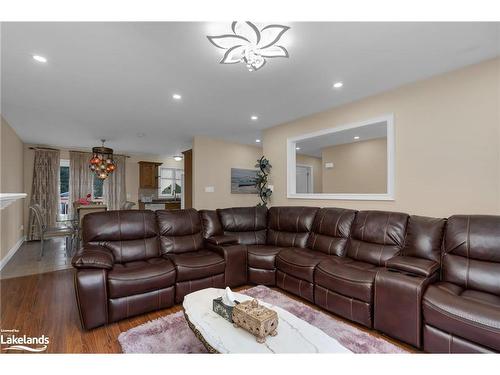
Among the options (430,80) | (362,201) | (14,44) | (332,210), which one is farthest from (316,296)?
(14,44)

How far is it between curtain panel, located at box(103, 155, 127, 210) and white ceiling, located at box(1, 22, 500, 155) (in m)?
3.06

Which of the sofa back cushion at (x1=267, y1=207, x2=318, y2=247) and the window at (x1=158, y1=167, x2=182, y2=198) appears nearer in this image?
the sofa back cushion at (x1=267, y1=207, x2=318, y2=247)

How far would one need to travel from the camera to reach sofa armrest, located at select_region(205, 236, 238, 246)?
3.18m

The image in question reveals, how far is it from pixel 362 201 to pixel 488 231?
1.47m

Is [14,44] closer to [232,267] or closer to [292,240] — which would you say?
[232,267]

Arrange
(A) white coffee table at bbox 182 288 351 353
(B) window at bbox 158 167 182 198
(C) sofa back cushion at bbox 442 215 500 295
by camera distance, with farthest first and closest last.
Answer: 1. (B) window at bbox 158 167 182 198
2. (C) sofa back cushion at bbox 442 215 500 295
3. (A) white coffee table at bbox 182 288 351 353

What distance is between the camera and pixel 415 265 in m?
2.05

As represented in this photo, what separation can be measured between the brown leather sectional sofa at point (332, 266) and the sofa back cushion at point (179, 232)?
0.04ft

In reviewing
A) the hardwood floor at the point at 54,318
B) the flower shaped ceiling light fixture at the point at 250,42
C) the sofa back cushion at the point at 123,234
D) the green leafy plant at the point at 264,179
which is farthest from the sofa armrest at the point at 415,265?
the green leafy plant at the point at 264,179

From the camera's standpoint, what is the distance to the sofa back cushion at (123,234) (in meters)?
2.70

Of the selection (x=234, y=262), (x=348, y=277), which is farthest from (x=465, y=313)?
(x=234, y=262)

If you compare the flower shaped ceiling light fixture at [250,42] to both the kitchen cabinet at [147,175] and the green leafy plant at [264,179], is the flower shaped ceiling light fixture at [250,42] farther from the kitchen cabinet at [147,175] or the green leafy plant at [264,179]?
the kitchen cabinet at [147,175]

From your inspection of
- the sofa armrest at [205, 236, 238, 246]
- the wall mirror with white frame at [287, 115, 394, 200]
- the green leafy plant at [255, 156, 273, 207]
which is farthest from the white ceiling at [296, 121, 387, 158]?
the sofa armrest at [205, 236, 238, 246]

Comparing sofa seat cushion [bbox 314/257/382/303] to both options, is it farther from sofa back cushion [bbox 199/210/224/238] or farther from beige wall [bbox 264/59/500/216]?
sofa back cushion [bbox 199/210/224/238]
